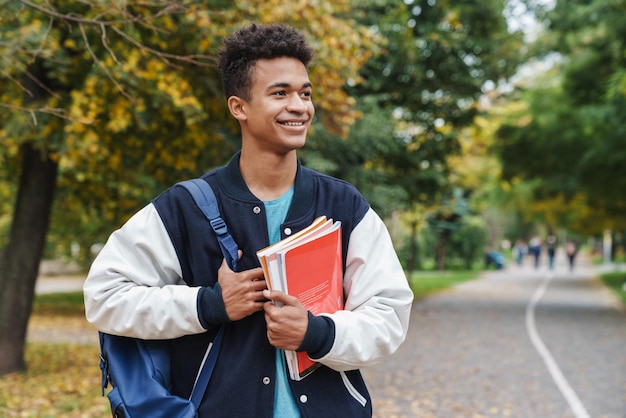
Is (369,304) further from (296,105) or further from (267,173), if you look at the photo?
(296,105)

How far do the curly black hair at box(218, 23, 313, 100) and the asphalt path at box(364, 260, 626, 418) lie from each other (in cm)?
585

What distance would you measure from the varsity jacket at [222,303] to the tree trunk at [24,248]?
7.57m

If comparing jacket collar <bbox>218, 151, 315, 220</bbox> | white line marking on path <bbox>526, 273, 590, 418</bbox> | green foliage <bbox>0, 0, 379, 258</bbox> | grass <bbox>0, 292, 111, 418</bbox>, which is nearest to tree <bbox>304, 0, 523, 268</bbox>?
green foliage <bbox>0, 0, 379, 258</bbox>

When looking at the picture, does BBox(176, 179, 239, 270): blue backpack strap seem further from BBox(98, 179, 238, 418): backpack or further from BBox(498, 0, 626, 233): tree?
BBox(498, 0, 626, 233): tree

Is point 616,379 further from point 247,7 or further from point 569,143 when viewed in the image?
point 569,143

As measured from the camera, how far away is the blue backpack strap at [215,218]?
225cm

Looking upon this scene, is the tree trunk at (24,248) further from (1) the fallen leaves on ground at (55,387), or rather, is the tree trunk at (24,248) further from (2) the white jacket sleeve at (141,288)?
(2) the white jacket sleeve at (141,288)

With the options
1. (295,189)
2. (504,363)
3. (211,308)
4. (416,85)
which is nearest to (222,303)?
(211,308)

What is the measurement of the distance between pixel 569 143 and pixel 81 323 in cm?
1164

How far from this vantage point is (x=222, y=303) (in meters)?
2.18

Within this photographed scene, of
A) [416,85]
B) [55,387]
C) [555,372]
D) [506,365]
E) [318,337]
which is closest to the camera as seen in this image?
[318,337]

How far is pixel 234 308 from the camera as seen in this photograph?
218 cm

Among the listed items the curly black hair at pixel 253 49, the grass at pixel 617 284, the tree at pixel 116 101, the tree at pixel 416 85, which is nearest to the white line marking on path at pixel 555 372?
the tree at pixel 416 85

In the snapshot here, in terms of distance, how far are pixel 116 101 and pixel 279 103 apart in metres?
6.03
